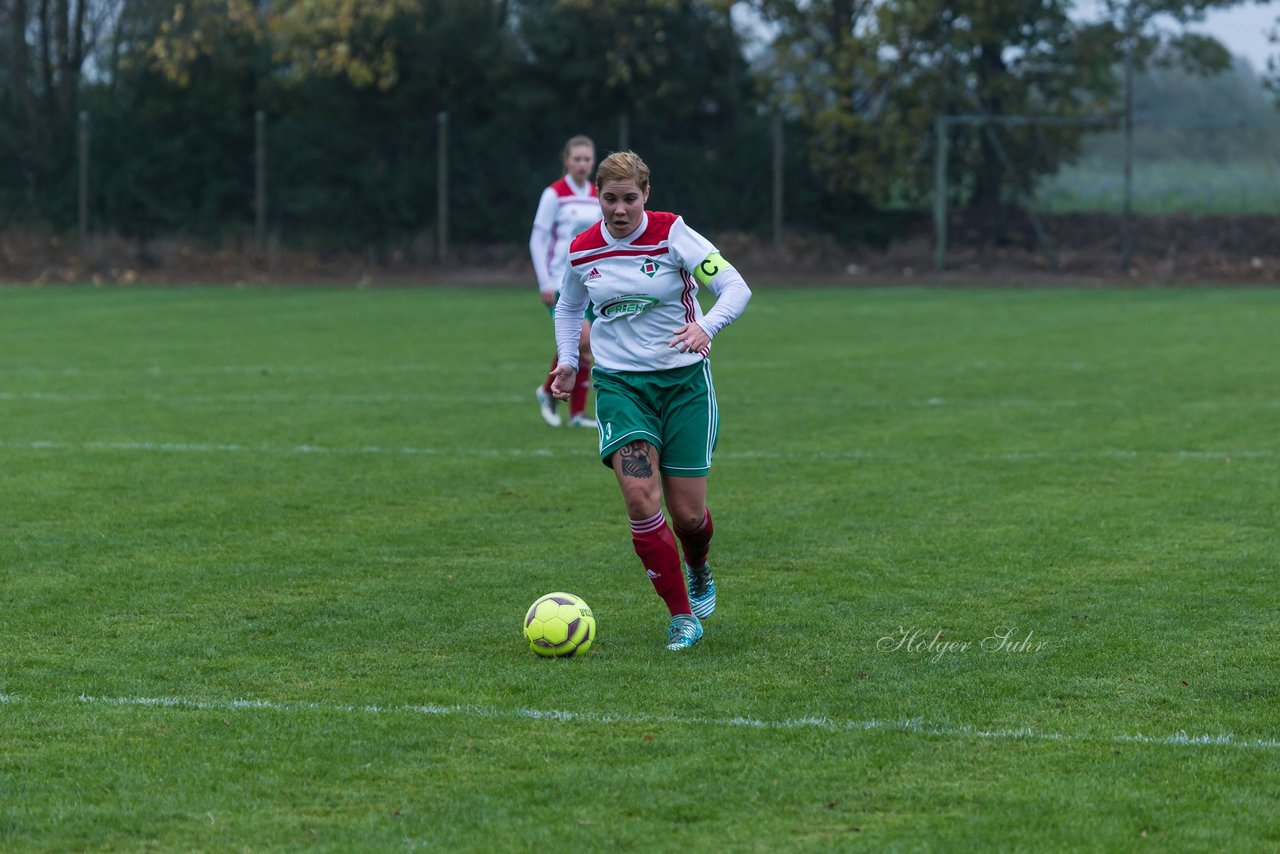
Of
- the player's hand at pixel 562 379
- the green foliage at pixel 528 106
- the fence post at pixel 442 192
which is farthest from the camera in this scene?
the fence post at pixel 442 192

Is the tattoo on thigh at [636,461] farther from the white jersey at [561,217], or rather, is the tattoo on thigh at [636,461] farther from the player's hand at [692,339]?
the white jersey at [561,217]

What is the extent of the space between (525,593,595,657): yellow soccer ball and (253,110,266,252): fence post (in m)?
29.9

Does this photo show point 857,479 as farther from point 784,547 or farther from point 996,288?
point 996,288

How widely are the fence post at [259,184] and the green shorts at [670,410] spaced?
29451mm

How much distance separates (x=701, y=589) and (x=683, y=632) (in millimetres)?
508

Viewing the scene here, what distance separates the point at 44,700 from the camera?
5484 mm

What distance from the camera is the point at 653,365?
6.50 m

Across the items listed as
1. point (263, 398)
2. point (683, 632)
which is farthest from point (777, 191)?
point (683, 632)

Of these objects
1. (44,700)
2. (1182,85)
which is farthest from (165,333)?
(1182,85)

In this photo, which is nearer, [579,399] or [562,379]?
[562,379]

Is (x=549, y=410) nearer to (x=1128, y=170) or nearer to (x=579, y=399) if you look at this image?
(x=579, y=399)

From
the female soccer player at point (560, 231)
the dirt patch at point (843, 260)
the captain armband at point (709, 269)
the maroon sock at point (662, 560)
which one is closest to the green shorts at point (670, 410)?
the maroon sock at point (662, 560)

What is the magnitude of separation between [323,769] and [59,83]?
35.2 meters

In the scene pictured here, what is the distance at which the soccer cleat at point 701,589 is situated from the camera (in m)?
6.70
